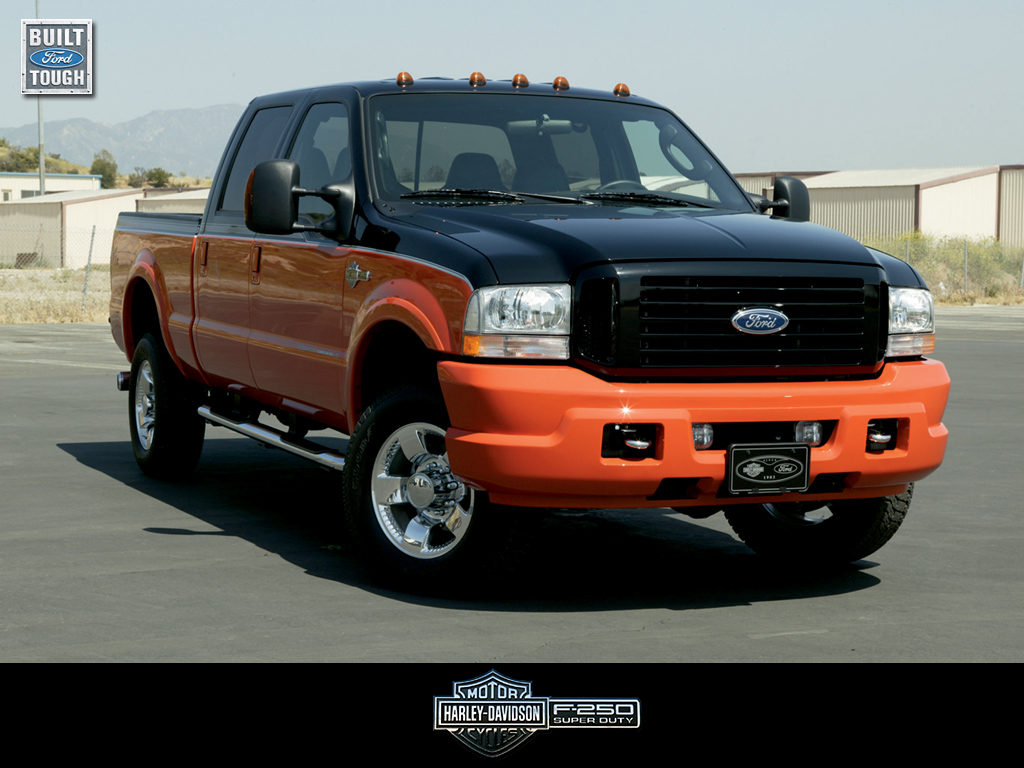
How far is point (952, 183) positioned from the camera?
56.9 meters

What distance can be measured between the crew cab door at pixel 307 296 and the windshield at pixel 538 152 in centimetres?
29

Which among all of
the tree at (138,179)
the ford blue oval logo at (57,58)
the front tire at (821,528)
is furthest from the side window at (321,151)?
the tree at (138,179)

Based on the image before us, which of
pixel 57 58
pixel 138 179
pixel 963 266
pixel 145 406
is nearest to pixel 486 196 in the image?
pixel 145 406

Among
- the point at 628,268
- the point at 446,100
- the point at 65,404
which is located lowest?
the point at 65,404

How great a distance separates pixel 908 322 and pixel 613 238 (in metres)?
1.35

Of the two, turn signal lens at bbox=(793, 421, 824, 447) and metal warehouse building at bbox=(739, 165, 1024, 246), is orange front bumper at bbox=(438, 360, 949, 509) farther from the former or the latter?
metal warehouse building at bbox=(739, 165, 1024, 246)

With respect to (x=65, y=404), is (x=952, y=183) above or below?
above

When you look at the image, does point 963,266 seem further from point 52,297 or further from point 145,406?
point 145,406

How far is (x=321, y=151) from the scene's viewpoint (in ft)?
22.9

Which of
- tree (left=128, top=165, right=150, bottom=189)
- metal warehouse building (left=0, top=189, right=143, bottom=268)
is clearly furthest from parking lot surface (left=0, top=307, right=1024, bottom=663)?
tree (left=128, top=165, right=150, bottom=189)
